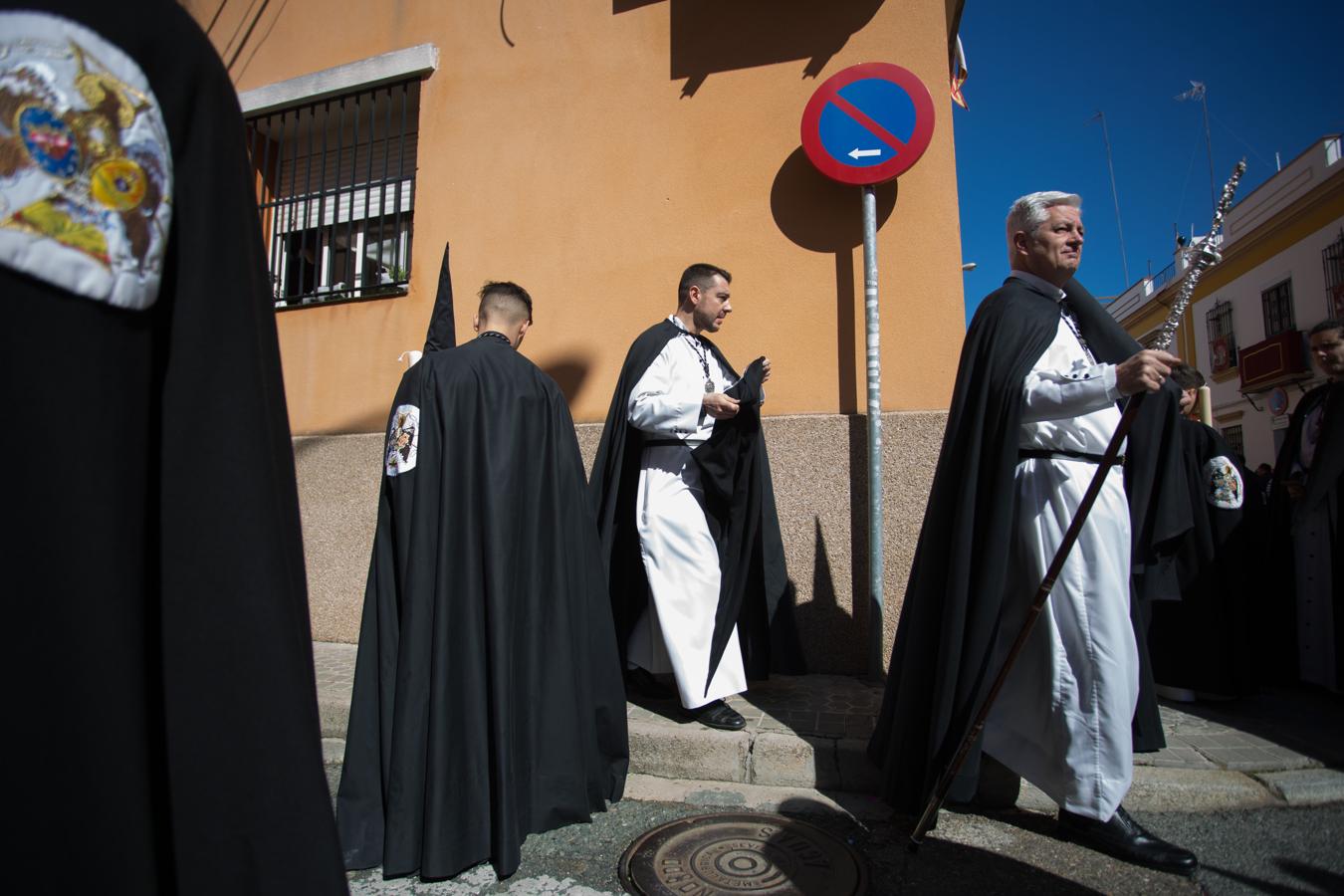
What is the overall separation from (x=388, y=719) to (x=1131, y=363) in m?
2.57

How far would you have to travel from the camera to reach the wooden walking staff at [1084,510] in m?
2.06

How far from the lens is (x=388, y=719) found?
2.58 meters

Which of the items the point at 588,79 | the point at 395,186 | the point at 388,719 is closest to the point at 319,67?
the point at 395,186

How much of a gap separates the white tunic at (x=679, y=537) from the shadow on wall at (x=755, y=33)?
2419 mm

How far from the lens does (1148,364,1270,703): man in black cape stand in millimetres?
3980

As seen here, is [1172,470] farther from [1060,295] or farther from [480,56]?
[480,56]

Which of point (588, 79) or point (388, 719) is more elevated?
point (588, 79)

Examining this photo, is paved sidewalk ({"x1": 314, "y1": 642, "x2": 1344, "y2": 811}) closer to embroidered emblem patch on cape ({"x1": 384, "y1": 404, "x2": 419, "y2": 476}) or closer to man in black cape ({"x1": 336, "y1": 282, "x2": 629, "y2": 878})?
man in black cape ({"x1": 336, "y1": 282, "x2": 629, "y2": 878})

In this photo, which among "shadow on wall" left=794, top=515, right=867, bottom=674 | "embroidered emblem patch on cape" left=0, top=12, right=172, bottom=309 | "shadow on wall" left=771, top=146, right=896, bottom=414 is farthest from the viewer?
"shadow on wall" left=771, top=146, right=896, bottom=414

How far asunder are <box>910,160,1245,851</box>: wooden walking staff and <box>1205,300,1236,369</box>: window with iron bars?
82.3 ft

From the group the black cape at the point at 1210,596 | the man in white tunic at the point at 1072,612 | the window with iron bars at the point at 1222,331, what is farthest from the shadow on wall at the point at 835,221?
the window with iron bars at the point at 1222,331

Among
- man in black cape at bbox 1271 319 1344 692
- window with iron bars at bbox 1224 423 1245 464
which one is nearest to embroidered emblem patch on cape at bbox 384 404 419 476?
man in black cape at bbox 1271 319 1344 692

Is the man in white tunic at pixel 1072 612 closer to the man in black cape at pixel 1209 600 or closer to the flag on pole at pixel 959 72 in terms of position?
the man in black cape at pixel 1209 600

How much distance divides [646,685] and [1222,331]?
25840mm
